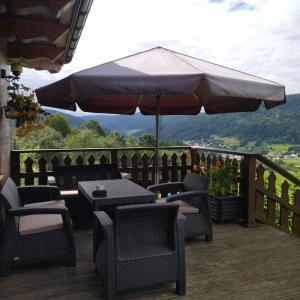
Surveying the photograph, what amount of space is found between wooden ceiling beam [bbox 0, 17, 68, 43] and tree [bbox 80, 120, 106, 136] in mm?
9441

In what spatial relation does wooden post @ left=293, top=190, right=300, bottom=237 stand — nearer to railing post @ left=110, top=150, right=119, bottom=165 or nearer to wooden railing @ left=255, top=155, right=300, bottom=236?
wooden railing @ left=255, top=155, right=300, bottom=236

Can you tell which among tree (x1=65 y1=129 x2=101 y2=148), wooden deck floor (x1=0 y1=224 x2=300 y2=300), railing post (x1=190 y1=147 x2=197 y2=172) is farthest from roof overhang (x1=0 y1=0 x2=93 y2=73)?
tree (x1=65 y1=129 x2=101 y2=148)

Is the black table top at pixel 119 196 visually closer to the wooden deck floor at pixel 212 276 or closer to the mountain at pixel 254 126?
the wooden deck floor at pixel 212 276

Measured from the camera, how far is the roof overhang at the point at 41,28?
3414 mm

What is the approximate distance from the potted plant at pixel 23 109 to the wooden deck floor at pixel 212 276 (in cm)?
171

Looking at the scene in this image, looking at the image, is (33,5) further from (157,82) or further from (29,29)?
(157,82)

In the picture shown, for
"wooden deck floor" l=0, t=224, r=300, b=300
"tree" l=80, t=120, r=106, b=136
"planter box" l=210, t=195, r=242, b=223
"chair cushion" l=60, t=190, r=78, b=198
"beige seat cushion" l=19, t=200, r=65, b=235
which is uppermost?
"tree" l=80, t=120, r=106, b=136

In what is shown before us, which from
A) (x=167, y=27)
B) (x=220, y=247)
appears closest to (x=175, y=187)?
(x=220, y=247)

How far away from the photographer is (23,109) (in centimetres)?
430

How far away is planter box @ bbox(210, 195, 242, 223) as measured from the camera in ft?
15.6

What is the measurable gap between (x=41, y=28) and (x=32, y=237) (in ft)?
8.07

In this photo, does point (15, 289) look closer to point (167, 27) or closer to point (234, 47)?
point (167, 27)

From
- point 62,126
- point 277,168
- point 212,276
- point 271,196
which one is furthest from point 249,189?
point 62,126

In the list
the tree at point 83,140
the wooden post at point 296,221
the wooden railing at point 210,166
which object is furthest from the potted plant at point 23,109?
the tree at point 83,140
